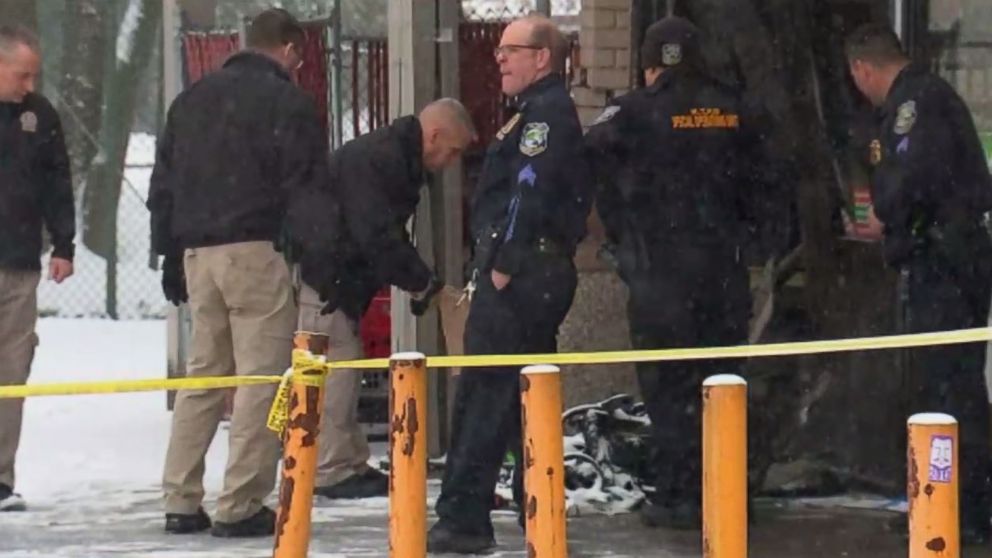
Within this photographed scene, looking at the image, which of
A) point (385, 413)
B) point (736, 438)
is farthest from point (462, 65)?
point (736, 438)

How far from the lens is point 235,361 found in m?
7.61

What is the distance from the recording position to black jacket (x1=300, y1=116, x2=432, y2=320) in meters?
7.84

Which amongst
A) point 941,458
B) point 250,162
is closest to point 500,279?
point 250,162

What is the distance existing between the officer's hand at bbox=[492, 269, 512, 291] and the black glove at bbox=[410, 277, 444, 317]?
0.93 m

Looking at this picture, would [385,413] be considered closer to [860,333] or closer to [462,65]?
[462,65]

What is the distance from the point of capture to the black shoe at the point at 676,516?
25.2ft

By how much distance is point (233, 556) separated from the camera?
23.6 ft

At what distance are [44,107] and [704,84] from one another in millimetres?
2768

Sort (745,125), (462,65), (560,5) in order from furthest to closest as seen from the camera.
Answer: (560,5) → (462,65) → (745,125)

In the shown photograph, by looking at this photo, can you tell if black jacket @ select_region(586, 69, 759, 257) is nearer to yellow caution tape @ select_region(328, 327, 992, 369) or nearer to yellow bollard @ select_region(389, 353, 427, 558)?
yellow caution tape @ select_region(328, 327, 992, 369)

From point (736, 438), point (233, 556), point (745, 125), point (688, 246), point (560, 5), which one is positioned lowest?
point (233, 556)

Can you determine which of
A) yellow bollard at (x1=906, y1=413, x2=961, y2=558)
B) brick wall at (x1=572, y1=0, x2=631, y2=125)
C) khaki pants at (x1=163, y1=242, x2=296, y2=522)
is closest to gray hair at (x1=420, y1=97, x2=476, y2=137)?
khaki pants at (x1=163, y1=242, x2=296, y2=522)

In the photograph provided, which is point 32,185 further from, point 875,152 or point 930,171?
point 930,171

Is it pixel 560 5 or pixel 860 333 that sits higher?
pixel 560 5
